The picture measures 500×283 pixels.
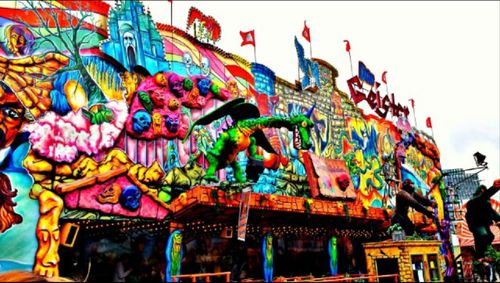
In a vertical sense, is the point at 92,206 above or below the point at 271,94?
below

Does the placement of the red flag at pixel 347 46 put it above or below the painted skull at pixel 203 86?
above

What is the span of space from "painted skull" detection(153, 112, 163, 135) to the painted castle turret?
56.7 inches

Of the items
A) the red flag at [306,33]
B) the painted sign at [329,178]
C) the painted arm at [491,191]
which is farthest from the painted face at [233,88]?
the painted arm at [491,191]

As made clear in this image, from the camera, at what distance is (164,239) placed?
48.1 ft

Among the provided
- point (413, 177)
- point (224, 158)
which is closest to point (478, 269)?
point (224, 158)

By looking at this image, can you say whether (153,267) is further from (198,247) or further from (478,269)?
(478,269)

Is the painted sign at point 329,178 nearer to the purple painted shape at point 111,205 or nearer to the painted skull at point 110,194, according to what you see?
the purple painted shape at point 111,205

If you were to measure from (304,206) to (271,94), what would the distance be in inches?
248

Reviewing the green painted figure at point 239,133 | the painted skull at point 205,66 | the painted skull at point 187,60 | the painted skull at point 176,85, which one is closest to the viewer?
the green painted figure at point 239,133

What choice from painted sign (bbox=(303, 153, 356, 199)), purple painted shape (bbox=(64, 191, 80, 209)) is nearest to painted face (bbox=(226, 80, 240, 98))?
painted sign (bbox=(303, 153, 356, 199))

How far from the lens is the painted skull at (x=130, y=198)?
1297 centimetres

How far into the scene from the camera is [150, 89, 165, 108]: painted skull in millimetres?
14625

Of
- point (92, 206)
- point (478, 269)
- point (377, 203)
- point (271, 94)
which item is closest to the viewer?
point (478, 269)

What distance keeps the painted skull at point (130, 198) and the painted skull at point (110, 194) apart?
137mm
